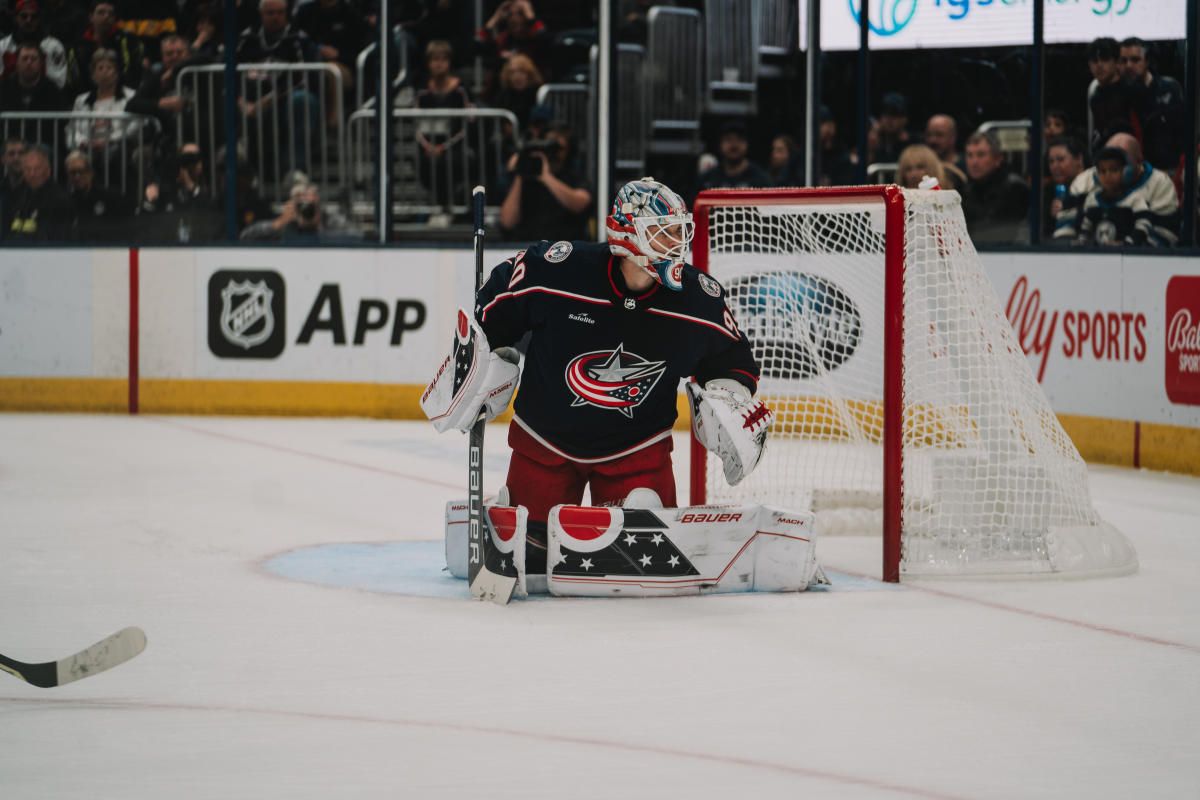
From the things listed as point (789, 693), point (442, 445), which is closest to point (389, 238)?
point (442, 445)

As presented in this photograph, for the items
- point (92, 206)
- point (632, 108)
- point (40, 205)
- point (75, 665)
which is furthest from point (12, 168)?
point (75, 665)

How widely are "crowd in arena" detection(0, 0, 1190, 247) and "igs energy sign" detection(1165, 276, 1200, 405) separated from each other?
4.98 feet

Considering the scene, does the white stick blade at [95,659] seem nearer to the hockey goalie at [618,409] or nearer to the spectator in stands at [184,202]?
the hockey goalie at [618,409]

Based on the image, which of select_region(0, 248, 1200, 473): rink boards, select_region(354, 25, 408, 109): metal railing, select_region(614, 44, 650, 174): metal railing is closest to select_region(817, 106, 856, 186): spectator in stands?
select_region(614, 44, 650, 174): metal railing

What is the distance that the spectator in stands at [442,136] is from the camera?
9812 mm

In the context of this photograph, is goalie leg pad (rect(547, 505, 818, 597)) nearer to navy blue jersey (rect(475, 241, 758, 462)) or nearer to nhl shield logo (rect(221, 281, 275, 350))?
navy blue jersey (rect(475, 241, 758, 462))

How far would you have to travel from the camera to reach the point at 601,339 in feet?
15.0

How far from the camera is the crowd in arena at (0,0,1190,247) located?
923 centimetres

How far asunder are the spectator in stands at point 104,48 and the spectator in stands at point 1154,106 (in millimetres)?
5339

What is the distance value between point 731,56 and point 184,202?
370cm

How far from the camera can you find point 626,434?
464cm

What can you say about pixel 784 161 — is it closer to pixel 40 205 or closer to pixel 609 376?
pixel 40 205

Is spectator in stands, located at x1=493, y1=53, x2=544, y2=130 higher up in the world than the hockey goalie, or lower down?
higher up

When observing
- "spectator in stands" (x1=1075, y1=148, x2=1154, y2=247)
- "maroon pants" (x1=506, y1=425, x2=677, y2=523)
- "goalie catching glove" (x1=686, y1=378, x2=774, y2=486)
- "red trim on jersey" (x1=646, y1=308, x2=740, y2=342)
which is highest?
"spectator in stands" (x1=1075, y1=148, x2=1154, y2=247)
